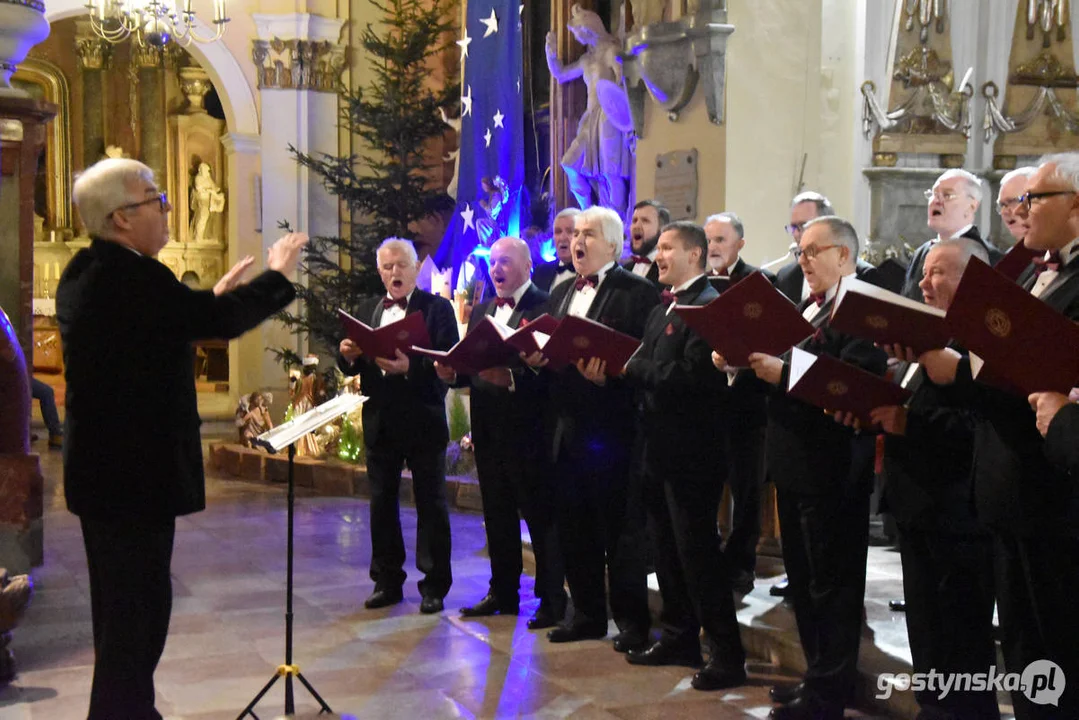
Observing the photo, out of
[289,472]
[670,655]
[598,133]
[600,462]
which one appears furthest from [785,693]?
[598,133]

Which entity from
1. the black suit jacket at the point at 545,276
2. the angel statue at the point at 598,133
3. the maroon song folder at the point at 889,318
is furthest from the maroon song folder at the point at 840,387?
the angel statue at the point at 598,133

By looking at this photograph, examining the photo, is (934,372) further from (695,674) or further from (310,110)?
(310,110)

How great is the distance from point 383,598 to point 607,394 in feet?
5.10

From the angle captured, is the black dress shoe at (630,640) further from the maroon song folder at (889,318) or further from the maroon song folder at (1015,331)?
the maroon song folder at (1015,331)

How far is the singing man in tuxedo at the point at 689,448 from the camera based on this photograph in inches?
166

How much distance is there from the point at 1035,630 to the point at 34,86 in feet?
57.9

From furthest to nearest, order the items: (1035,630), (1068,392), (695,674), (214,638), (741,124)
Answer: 1. (741,124)
2. (214,638)
3. (695,674)
4. (1035,630)
5. (1068,392)

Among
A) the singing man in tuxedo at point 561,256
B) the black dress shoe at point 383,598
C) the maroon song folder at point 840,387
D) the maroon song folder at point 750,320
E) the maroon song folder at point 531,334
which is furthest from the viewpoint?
the singing man in tuxedo at point 561,256

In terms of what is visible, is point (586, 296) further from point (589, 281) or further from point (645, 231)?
point (645, 231)

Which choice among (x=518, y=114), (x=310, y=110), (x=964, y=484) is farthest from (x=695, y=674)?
(x=310, y=110)

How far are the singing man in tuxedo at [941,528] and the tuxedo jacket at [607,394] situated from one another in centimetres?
132

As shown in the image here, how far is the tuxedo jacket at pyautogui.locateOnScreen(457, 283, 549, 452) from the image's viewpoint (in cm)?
505

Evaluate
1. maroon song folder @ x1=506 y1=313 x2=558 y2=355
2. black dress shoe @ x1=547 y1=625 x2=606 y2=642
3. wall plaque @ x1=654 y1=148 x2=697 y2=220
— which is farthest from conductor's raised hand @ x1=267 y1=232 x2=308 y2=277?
wall plaque @ x1=654 y1=148 x2=697 y2=220

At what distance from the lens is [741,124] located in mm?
7258
